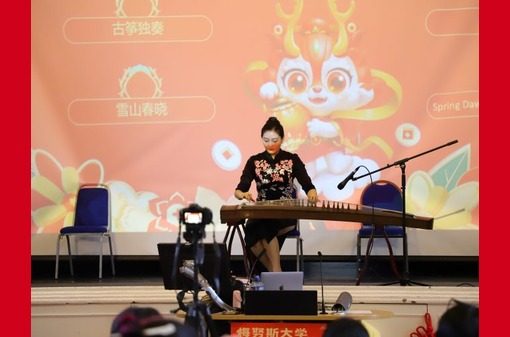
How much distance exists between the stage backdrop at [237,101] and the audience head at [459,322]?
4292mm

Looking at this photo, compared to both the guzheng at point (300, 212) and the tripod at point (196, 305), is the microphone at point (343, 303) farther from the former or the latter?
the tripod at point (196, 305)

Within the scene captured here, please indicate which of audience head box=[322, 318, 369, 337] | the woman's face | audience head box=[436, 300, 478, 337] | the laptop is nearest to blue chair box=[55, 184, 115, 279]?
the woman's face

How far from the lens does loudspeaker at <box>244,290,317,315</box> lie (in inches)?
141

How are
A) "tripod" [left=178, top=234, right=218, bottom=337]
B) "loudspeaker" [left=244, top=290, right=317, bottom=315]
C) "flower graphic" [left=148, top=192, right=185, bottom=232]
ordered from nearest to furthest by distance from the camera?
"tripod" [left=178, top=234, right=218, bottom=337] → "loudspeaker" [left=244, top=290, right=317, bottom=315] → "flower graphic" [left=148, top=192, right=185, bottom=232]

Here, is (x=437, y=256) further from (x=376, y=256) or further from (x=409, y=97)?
(x=409, y=97)

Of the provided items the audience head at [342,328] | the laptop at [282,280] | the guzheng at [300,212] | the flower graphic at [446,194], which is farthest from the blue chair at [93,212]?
the audience head at [342,328]

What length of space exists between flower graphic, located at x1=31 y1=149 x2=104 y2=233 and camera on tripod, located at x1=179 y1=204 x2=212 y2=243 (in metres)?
3.59

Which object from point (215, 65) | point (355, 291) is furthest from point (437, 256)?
point (215, 65)

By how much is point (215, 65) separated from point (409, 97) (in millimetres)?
1604

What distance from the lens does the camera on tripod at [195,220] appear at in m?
2.95

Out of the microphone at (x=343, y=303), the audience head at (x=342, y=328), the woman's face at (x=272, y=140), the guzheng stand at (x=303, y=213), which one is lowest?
the microphone at (x=343, y=303)

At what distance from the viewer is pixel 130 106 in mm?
6375

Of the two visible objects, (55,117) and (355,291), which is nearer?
(355,291)

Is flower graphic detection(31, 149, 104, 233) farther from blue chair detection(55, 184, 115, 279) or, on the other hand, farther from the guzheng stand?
the guzheng stand
